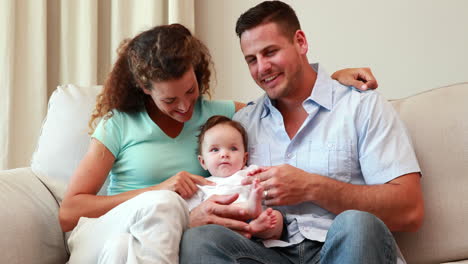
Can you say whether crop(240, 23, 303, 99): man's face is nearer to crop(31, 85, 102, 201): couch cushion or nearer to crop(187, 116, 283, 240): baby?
crop(187, 116, 283, 240): baby

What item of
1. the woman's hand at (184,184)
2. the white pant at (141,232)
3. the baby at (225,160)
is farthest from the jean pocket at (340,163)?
the white pant at (141,232)

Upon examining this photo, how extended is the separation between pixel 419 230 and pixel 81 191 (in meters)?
0.99

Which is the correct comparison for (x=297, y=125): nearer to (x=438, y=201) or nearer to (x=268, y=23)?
(x=268, y=23)

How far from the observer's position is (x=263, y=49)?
5.44 ft

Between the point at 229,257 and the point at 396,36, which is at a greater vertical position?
the point at 396,36

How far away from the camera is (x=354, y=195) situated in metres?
1.45

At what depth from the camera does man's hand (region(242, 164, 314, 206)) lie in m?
1.46

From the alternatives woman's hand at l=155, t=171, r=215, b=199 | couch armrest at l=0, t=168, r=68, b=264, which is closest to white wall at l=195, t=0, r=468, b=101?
woman's hand at l=155, t=171, r=215, b=199

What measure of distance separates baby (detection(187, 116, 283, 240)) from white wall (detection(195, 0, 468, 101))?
2.72 feet

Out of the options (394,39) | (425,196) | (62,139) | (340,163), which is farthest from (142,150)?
(394,39)

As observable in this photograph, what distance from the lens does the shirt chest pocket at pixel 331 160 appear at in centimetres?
155

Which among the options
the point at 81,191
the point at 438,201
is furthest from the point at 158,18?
the point at 438,201

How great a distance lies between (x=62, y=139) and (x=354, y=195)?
99 centimetres

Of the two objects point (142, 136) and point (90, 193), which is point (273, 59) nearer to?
point (142, 136)
